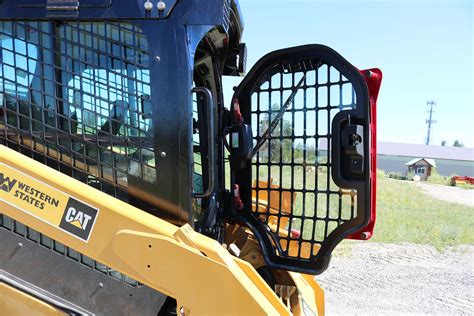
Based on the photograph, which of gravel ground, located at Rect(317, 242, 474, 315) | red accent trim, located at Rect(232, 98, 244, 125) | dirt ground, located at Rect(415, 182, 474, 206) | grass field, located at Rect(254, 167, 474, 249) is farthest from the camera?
dirt ground, located at Rect(415, 182, 474, 206)

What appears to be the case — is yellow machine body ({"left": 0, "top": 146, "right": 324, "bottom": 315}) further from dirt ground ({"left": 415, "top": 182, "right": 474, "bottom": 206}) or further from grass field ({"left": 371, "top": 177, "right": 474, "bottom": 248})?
dirt ground ({"left": 415, "top": 182, "right": 474, "bottom": 206})

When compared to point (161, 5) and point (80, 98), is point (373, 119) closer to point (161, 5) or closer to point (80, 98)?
point (161, 5)

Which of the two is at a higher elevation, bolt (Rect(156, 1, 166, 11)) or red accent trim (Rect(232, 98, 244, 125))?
bolt (Rect(156, 1, 166, 11))

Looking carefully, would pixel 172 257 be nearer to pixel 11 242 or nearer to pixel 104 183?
pixel 104 183

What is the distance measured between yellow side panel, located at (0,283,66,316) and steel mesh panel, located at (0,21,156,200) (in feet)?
1.97

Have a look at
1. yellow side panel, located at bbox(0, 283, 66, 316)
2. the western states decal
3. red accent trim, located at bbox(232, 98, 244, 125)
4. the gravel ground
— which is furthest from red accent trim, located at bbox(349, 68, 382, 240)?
the gravel ground

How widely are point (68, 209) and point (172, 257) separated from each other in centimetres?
51

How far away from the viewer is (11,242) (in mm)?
1914

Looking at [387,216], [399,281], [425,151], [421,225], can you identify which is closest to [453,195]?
[387,216]

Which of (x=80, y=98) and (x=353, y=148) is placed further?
(x=353, y=148)

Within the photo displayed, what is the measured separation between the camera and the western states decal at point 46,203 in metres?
1.81

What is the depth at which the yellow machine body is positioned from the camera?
5.81 ft

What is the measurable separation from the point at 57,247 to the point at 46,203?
250 mm

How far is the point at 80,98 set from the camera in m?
1.94
